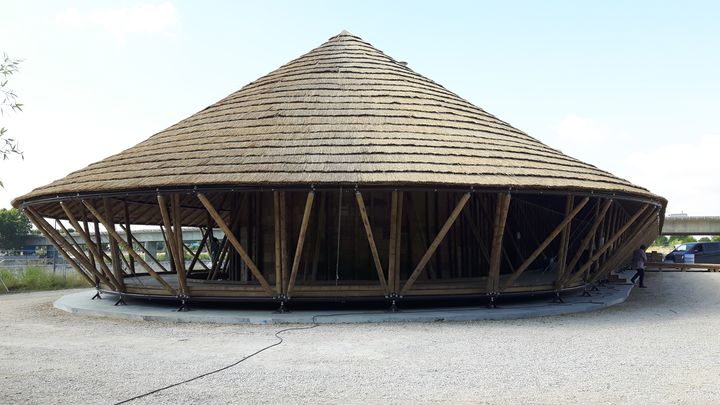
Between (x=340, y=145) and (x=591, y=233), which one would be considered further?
(x=591, y=233)

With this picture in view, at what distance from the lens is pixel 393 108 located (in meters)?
14.7

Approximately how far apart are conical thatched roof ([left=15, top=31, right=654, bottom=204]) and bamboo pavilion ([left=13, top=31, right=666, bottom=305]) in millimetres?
52

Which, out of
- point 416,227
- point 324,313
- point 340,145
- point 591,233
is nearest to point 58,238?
point 324,313

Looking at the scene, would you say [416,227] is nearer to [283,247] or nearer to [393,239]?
[393,239]

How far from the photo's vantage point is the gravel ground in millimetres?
6062

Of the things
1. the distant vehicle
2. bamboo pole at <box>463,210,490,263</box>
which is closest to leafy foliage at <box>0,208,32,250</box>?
the distant vehicle

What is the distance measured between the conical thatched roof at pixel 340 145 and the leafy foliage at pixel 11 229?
76.3m

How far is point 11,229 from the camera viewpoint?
81625 millimetres

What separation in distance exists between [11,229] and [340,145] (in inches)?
3226

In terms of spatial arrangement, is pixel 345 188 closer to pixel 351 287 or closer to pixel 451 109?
pixel 351 287

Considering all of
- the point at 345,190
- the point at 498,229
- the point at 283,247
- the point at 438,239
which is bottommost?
the point at 283,247

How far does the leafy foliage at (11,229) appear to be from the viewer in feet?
266

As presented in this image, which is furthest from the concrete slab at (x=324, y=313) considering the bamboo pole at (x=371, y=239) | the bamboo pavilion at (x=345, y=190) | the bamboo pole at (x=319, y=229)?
the bamboo pole at (x=319, y=229)

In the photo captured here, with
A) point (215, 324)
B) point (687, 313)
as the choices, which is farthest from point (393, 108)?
point (687, 313)
